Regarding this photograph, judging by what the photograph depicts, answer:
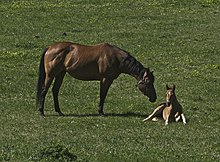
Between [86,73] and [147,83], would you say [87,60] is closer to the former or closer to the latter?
[86,73]

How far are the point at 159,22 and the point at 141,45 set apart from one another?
5509 millimetres

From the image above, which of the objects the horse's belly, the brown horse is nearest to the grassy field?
the brown horse

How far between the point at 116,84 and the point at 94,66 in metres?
5.22

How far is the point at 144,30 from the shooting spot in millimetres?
37125

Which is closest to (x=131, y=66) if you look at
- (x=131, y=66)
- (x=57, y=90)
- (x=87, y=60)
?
(x=131, y=66)

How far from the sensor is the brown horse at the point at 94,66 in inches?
823

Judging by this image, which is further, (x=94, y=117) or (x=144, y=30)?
(x=144, y=30)

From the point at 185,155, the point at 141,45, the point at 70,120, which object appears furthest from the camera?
A: the point at 141,45

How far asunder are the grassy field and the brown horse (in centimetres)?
80

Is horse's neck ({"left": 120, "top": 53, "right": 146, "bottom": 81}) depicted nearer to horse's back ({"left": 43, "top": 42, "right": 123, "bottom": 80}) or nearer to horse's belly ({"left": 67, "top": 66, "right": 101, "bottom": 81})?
horse's back ({"left": 43, "top": 42, "right": 123, "bottom": 80})

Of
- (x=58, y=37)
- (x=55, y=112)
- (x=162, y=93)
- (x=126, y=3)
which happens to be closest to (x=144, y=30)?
(x=58, y=37)

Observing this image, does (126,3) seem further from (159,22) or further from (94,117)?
(94,117)

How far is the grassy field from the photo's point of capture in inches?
605

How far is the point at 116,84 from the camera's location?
1029 inches
